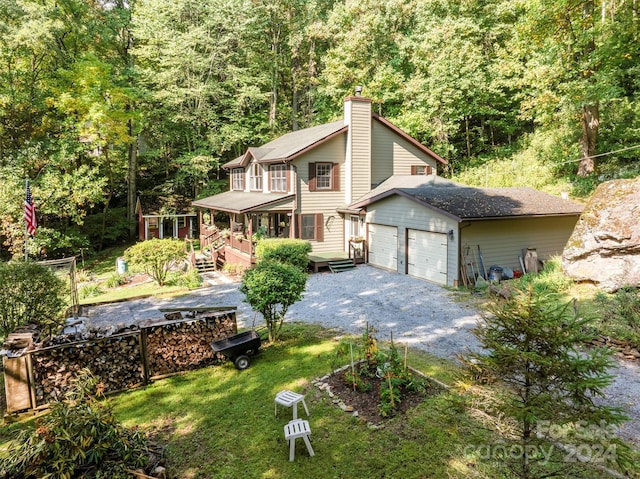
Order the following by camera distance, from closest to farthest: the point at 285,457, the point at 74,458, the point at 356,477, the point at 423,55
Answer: the point at 74,458 < the point at 356,477 < the point at 285,457 < the point at 423,55

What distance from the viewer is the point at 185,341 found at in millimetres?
7871

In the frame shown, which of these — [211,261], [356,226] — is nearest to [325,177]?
[356,226]

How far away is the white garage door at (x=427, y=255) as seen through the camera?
14.6 meters

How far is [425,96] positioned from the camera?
2658 cm

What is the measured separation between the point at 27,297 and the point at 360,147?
16.2 metres

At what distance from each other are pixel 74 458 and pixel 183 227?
27.9 meters

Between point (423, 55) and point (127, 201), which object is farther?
point (127, 201)

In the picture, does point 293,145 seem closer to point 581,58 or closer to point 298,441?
point 581,58

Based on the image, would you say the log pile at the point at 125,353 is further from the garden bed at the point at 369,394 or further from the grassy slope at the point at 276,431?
the garden bed at the point at 369,394

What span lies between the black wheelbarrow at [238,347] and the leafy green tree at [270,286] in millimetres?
779

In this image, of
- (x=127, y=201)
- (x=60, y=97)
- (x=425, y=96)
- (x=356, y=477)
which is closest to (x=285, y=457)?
(x=356, y=477)

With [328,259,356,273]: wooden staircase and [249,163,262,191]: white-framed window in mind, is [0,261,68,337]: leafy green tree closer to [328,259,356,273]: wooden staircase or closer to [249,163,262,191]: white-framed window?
[328,259,356,273]: wooden staircase

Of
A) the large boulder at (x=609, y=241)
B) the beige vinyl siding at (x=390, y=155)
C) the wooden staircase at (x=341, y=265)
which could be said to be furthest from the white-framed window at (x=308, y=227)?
the large boulder at (x=609, y=241)

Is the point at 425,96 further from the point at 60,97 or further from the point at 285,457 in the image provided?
the point at 285,457
